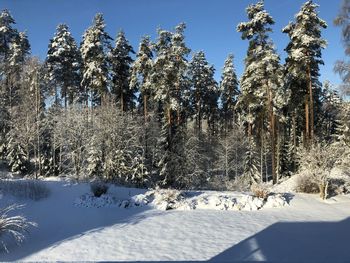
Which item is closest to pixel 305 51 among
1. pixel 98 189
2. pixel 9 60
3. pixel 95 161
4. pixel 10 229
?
pixel 95 161

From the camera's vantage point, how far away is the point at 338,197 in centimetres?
2058

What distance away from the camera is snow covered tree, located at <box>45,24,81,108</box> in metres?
45.0

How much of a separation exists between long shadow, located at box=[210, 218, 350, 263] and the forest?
6.85 meters

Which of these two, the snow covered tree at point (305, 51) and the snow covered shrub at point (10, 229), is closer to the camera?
the snow covered shrub at point (10, 229)

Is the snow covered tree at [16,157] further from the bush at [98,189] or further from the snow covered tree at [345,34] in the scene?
the snow covered tree at [345,34]

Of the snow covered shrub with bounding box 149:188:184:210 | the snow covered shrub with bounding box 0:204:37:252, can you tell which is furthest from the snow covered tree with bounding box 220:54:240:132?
the snow covered shrub with bounding box 0:204:37:252

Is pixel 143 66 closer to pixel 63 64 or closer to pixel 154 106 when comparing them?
pixel 154 106

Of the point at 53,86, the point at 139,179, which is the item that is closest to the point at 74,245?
the point at 139,179

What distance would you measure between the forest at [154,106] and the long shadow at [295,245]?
22.5 ft

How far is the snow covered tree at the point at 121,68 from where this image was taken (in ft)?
137

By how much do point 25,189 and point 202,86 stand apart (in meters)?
37.2

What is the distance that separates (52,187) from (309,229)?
38.5 feet

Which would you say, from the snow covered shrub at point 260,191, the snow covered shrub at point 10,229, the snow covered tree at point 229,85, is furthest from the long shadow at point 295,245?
the snow covered tree at point 229,85

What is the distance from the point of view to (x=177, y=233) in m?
12.7
